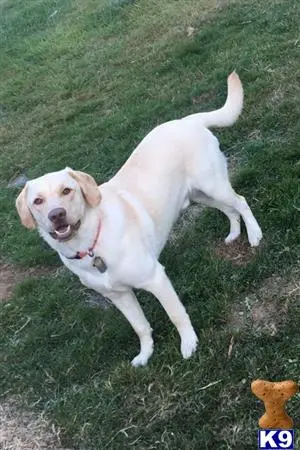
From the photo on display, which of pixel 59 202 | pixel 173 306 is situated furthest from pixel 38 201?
pixel 173 306

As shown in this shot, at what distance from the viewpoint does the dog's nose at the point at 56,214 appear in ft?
10.8

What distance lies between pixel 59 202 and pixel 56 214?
95mm

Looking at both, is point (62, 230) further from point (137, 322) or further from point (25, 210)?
point (137, 322)

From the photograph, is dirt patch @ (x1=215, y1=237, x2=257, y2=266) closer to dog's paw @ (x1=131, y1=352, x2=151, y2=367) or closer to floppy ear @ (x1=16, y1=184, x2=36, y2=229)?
dog's paw @ (x1=131, y1=352, x2=151, y2=367)

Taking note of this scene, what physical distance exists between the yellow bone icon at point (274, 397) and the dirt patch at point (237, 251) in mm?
1796

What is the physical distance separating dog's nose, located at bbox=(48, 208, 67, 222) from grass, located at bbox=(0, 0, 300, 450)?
1081mm

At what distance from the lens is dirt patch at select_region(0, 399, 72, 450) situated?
3689 millimetres

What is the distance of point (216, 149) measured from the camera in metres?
4.32

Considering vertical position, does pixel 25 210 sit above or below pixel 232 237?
above

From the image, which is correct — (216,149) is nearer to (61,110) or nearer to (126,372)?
(126,372)

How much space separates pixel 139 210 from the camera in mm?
3887

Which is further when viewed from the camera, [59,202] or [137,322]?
[137,322]

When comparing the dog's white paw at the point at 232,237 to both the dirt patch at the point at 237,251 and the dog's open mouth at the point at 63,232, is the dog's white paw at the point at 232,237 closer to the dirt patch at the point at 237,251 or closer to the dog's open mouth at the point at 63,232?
the dirt patch at the point at 237,251

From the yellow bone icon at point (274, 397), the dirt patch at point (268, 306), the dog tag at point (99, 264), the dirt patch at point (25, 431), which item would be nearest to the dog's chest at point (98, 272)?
the dog tag at point (99, 264)
